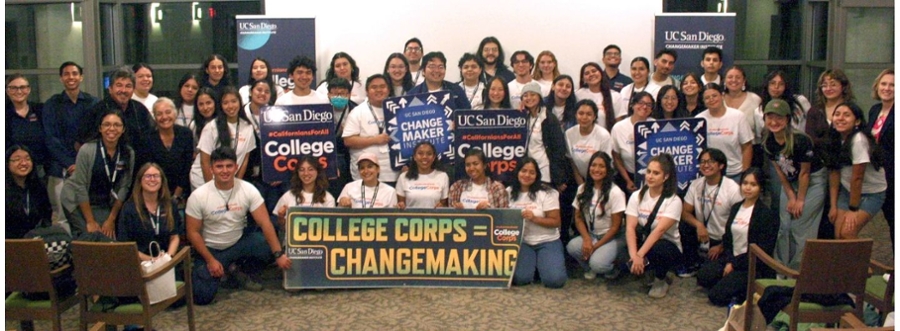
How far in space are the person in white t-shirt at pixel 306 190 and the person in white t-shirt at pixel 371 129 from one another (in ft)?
1.55

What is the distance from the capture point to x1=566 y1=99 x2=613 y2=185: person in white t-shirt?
6.55 m

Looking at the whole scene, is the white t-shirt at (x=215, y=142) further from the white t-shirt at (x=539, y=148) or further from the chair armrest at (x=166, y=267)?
the white t-shirt at (x=539, y=148)

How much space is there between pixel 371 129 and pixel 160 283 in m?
2.31

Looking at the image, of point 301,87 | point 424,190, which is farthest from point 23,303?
point 301,87

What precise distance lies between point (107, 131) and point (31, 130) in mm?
1133

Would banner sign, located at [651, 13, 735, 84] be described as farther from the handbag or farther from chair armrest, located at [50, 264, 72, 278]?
chair armrest, located at [50, 264, 72, 278]

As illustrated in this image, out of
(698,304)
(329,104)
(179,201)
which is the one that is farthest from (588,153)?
(179,201)

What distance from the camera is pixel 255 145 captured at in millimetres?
6508

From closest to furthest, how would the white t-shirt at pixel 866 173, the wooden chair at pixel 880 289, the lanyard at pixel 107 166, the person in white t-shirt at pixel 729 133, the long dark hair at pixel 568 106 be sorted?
the wooden chair at pixel 880 289 → the white t-shirt at pixel 866 173 → the lanyard at pixel 107 166 → the person in white t-shirt at pixel 729 133 → the long dark hair at pixel 568 106

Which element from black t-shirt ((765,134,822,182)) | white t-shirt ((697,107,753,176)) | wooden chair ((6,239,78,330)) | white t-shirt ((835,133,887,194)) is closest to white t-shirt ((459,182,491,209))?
white t-shirt ((697,107,753,176))

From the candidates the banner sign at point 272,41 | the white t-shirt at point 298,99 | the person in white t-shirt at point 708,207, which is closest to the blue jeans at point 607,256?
the person in white t-shirt at point 708,207

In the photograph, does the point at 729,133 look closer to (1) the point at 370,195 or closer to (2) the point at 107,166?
(1) the point at 370,195

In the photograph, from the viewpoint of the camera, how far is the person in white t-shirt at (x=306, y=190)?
20.1 ft

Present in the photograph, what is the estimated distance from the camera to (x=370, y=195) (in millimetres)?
6195
